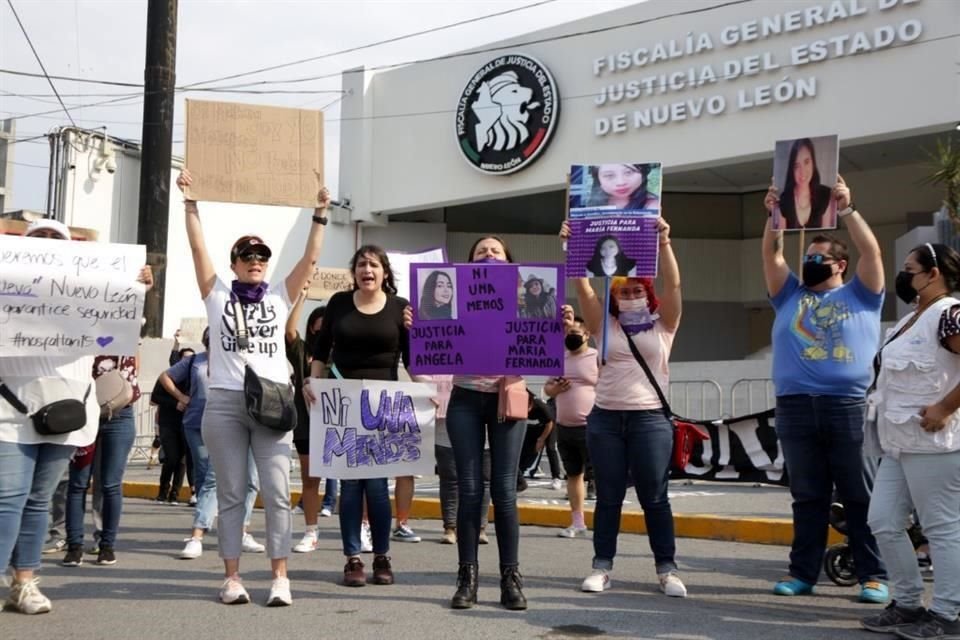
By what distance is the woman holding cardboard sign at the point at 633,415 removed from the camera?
247 inches

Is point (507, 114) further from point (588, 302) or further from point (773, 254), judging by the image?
point (588, 302)

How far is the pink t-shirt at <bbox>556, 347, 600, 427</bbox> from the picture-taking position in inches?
362

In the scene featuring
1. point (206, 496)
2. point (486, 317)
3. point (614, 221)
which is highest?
point (614, 221)

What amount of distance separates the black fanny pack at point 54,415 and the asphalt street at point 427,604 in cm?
94

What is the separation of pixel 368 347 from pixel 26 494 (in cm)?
205

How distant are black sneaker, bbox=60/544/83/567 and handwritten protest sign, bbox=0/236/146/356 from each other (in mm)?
2104

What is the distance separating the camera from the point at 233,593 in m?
5.78

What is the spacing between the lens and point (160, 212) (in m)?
17.1

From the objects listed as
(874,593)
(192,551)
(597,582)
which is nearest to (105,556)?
(192,551)

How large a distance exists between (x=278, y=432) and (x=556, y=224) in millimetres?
23931

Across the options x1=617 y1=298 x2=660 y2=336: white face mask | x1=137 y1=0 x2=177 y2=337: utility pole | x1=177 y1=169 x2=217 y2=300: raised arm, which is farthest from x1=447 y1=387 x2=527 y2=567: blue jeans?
x1=137 y1=0 x2=177 y2=337: utility pole

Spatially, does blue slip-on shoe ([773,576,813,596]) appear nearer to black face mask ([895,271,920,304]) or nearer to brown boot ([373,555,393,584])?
black face mask ([895,271,920,304])

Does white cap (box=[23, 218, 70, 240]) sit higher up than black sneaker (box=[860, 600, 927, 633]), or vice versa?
white cap (box=[23, 218, 70, 240])

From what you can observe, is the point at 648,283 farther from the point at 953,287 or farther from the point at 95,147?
the point at 95,147
